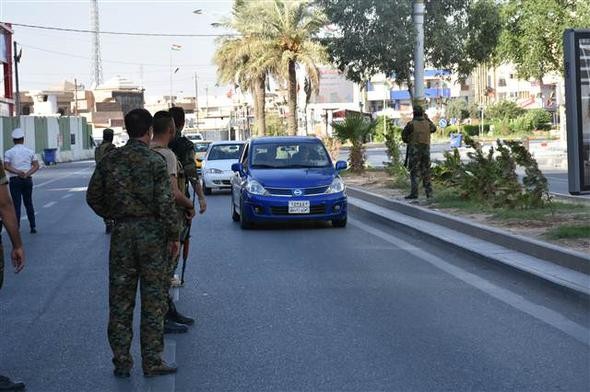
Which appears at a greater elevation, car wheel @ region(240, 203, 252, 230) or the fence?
the fence

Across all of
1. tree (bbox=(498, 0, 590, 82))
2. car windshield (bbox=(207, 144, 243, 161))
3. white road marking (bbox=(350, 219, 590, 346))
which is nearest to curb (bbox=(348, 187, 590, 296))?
white road marking (bbox=(350, 219, 590, 346))

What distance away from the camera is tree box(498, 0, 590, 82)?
4088 centimetres

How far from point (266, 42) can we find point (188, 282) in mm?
35645

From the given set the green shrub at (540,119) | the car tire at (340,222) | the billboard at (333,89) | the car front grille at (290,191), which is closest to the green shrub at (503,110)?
the green shrub at (540,119)

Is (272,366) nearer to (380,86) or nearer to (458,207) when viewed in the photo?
(458,207)

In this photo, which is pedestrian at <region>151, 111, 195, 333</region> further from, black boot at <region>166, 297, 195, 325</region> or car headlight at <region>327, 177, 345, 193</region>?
car headlight at <region>327, 177, 345, 193</region>

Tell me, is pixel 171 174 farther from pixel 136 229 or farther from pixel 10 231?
pixel 10 231

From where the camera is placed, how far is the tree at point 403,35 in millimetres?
27375

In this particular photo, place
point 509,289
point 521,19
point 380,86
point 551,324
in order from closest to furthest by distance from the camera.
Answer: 1. point 551,324
2. point 509,289
3. point 521,19
4. point 380,86

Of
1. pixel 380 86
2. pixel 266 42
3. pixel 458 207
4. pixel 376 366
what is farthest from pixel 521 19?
pixel 380 86

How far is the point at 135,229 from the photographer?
644cm

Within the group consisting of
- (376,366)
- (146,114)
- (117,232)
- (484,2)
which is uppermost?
(484,2)

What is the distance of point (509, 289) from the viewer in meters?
10.2

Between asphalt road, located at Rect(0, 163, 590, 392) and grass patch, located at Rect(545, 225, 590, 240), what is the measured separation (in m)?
1.06
